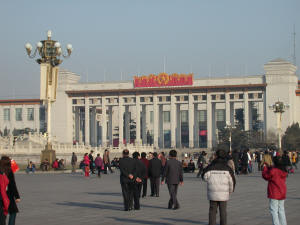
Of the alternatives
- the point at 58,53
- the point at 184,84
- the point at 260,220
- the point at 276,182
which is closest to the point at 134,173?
the point at 260,220

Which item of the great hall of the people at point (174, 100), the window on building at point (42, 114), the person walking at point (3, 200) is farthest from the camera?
the window on building at point (42, 114)

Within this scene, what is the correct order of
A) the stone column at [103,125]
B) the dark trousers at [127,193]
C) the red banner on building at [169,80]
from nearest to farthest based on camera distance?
the dark trousers at [127,193] < the red banner on building at [169,80] < the stone column at [103,125]

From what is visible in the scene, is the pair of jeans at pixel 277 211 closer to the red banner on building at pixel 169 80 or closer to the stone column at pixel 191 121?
the stone column at pixel 191 121

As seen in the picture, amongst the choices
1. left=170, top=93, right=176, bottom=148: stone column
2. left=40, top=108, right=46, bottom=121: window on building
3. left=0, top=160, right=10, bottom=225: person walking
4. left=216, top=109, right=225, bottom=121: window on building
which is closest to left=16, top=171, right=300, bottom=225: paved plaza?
left=0, top=160, right=10, bottom=225: person walking

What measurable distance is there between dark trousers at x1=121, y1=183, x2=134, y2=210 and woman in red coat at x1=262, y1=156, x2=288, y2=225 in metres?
4.70

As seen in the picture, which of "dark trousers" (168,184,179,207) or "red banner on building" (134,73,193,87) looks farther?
"red banner on building" (134,73,193,87)

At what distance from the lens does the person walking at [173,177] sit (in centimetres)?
1463

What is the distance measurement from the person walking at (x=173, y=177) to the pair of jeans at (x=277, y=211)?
4.53 metres

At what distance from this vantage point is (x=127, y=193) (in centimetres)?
1446

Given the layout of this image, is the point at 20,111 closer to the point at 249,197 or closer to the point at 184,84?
the point at 184,84

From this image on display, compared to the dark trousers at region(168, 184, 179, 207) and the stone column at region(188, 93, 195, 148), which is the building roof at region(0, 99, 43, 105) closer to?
the stone column at region(188, 93, 195, 148)

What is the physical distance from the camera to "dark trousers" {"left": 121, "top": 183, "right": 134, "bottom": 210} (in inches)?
570

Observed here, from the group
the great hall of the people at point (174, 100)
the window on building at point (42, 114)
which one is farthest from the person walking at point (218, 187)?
the window on building at point (42, 114)

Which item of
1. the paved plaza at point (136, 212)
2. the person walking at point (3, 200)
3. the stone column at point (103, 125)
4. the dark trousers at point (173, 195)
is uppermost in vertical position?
the stone column at point (103, 125)
